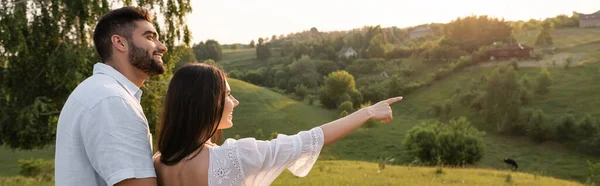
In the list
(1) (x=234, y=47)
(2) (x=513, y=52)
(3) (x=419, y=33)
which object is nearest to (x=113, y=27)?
(2) (x=513, y=52)

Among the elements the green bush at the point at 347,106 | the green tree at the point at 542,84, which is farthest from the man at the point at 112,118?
the green tree at the point at 542,84

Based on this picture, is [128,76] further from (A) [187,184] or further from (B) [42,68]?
(B) [42,68]

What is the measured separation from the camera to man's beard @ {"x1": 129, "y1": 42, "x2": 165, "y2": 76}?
2.56m

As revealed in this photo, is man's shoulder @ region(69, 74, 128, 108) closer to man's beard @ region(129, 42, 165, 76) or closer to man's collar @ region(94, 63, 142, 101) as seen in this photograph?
man's collar @ region(94, 63, 142, 101)

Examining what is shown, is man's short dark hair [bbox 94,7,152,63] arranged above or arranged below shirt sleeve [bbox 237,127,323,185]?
above

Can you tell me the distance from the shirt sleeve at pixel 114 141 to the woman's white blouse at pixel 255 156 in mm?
359

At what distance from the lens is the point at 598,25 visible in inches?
3263

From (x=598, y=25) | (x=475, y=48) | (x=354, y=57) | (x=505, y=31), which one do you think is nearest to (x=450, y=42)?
(x=475, y=48)

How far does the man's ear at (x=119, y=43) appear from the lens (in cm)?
252

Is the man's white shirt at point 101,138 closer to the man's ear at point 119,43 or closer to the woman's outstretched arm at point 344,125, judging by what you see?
the man's ear at point 119,43

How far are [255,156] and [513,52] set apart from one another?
68206 millimetres

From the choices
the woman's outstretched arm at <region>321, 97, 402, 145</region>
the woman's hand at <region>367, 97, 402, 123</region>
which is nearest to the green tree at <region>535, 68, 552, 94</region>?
the woman's hand at <region>367, 97, 402, 123</region>

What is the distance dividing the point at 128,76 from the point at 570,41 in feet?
260

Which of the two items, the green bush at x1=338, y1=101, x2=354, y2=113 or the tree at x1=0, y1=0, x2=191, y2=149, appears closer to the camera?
the tree at x1=0, y1=0, x2=191, y2=149
